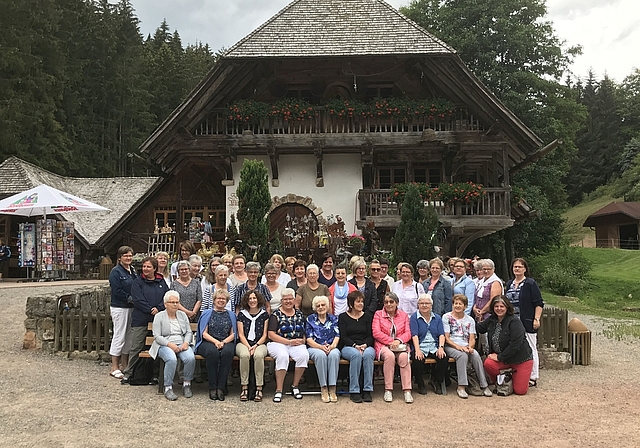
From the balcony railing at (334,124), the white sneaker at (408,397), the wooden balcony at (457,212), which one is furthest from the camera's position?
the balcony railing at (334,124)

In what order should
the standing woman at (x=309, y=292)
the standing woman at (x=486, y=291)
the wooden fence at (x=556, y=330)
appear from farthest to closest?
the wooden fence at (x=556, y=330), the standing woman at (x=486, y=291), the standing woman at (x=309, y=292)

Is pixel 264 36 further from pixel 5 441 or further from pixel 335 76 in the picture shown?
pixel 5 441

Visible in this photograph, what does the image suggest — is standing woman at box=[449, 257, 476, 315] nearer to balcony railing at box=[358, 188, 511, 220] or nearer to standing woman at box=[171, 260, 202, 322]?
standing woman at box=[171, 260, 202, 322]

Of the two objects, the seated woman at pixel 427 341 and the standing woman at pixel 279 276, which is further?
the standing woman at pixel 279 276

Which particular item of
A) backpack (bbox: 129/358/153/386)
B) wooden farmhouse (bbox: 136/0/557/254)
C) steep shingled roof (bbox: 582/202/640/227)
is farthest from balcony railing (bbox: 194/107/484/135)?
steep shingled roof (bbox: 582/202/640/227)

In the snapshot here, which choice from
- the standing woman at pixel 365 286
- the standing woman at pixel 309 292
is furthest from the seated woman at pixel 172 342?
the standing woman at pixel 365 286

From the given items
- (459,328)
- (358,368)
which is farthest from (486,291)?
(358,368)

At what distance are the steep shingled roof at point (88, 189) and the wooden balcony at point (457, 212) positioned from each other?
7756 millimetres

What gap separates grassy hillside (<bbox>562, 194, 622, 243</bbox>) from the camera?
43.5 m

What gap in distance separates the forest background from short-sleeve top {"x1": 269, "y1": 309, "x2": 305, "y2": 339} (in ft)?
43.2

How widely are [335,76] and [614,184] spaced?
43.7 meters

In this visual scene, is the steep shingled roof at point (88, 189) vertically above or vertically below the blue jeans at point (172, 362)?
above

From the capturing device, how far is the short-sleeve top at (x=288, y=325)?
6.58 meters

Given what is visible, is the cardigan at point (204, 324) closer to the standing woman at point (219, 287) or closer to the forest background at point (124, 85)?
A: the standing woman at point (219, 287)
